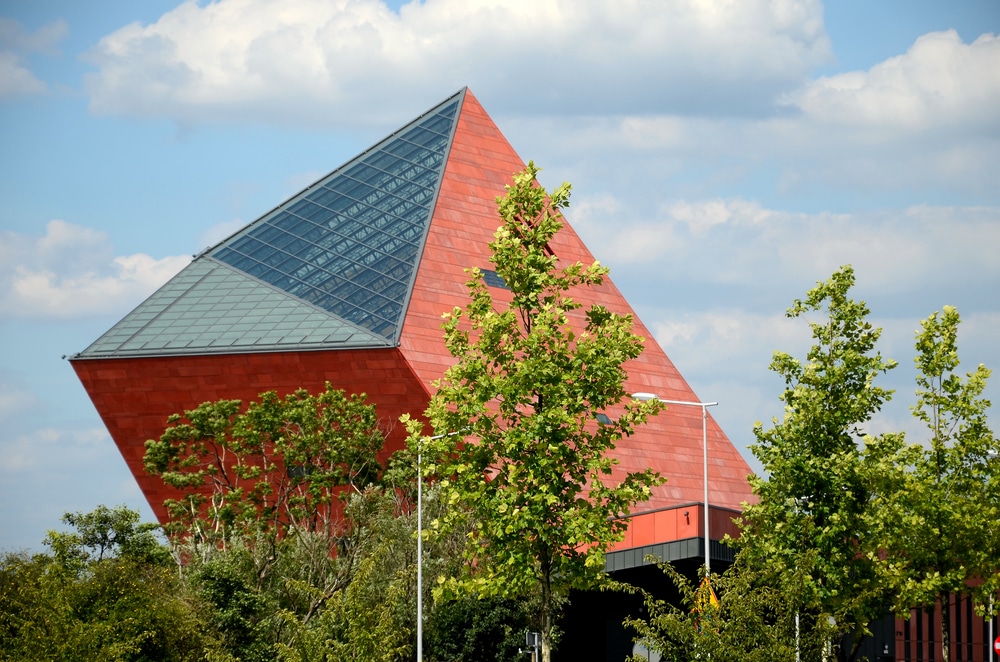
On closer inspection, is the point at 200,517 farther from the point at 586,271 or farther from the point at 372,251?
the point at 586,271

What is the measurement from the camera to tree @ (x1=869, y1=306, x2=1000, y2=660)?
29.2 meters

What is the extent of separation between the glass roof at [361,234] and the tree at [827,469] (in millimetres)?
25126

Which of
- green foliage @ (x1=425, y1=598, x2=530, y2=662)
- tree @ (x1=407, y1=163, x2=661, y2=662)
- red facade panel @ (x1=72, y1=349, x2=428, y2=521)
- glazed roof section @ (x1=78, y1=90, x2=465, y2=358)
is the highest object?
glazed roof section @ (x1=78, y1=90, x2=465, y2=358)

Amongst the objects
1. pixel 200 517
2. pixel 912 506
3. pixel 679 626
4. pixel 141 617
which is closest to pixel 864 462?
pixel 912 506

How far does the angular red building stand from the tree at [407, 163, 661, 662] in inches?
798

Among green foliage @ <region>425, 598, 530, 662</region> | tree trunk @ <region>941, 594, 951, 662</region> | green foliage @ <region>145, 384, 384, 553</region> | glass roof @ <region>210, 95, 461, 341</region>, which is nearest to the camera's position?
tree trunk @ <region>941, 594, 951, 662</region>

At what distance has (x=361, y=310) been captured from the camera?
55219mm

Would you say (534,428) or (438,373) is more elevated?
(438,373)

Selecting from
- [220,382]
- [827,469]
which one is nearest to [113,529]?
[220,382]

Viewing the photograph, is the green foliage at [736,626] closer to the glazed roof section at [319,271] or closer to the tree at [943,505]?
the tree at [943,505]

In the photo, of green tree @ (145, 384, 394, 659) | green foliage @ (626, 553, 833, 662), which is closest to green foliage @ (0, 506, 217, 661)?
green tree @ (145, 384, 394, 659)

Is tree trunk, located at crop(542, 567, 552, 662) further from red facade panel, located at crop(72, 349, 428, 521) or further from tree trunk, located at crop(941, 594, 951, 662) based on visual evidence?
red facade panel, located at crop(72, 349, 428, 521)

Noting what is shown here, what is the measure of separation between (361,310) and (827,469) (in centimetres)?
2933

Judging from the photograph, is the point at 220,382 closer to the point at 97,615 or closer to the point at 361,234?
the point at 361,234
